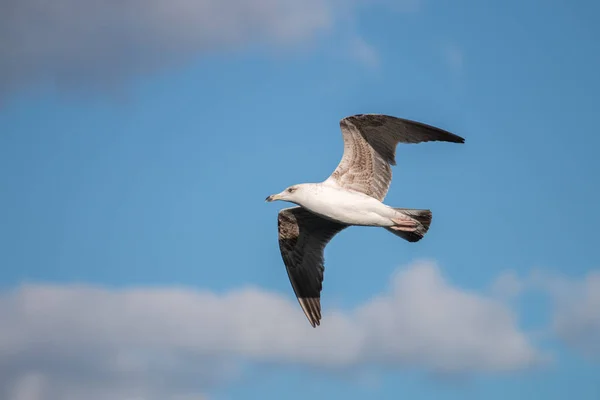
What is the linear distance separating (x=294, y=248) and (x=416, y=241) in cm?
420

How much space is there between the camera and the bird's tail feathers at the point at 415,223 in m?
23.4

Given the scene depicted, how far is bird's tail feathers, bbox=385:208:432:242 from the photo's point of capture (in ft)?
76.8

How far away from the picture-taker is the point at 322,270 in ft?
86.8

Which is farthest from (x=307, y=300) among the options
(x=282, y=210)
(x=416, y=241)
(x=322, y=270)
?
(x=416, y=241)

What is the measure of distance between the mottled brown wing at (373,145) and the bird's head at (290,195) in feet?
2.80

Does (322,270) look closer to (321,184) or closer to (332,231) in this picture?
(332,231)

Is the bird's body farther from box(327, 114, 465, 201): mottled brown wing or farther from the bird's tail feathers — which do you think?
box(327, 114, 465, 201): mottled brown wing

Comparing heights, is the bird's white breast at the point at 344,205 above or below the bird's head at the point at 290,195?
below

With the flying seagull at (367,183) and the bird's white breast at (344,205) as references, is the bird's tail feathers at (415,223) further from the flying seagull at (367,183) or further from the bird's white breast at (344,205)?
the bird's white breast at (344,205)

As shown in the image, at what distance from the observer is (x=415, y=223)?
76.8 ft

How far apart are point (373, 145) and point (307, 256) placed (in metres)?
4.49

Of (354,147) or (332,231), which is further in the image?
(332,231)

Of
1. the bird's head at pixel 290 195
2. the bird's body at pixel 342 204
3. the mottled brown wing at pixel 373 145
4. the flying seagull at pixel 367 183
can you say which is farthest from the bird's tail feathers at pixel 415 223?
the bird's head at pixel 290 195

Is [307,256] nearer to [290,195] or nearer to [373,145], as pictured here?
[290,195]
